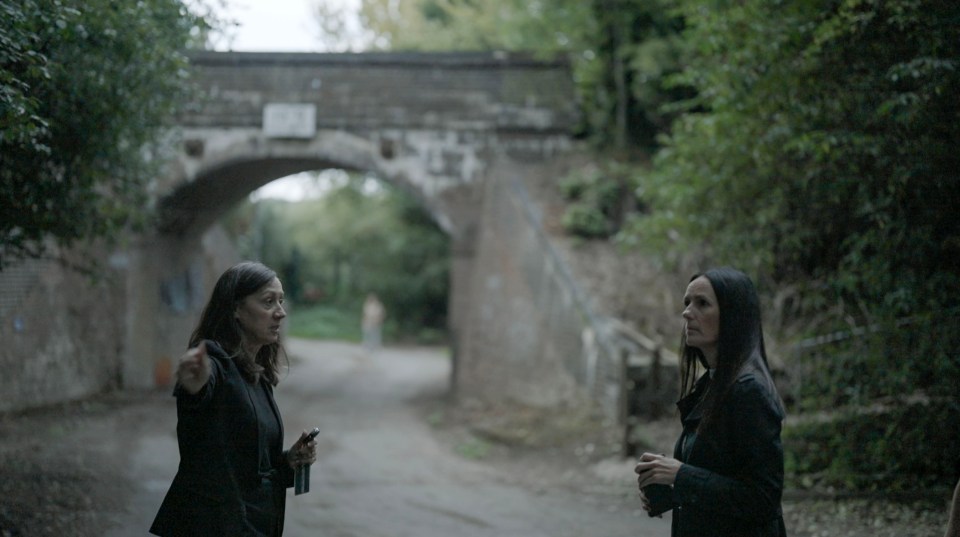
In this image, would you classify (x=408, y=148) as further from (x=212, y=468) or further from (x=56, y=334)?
(x=212, y=468)

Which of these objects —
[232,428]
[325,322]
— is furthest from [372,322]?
[232,428]

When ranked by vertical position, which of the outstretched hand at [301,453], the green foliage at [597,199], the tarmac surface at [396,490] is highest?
the green foliage at [597,199]

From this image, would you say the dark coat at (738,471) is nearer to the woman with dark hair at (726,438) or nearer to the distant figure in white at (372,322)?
the woman with dark hair at (726,438)

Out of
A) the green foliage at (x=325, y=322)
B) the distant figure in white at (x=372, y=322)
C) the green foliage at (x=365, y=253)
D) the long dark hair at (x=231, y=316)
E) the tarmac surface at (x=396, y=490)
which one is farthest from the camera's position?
the green foliage at (x=325, y=322)

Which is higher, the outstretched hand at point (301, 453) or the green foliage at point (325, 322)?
the outstretched hand at point (301, 453)

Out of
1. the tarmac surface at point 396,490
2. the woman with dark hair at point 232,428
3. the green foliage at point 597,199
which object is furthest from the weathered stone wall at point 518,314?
the woman with dark hair at point 232,428

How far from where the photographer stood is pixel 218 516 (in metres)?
2.84

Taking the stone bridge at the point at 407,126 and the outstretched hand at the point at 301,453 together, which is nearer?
the outstretched hand at the point at 301,453

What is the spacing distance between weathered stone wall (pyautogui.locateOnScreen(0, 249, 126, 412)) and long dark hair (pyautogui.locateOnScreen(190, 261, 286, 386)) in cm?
566

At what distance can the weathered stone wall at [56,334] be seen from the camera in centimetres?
1021

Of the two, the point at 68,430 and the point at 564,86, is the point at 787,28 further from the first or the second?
the point at 68,430

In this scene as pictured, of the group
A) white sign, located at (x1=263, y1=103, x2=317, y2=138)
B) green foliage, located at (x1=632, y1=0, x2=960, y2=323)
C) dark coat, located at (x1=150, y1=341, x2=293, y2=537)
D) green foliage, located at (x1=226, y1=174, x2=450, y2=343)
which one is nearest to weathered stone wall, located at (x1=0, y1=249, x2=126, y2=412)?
white sign, located at (x1=263, y1=103, x2=317, y2=138)

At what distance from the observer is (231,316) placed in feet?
10.2

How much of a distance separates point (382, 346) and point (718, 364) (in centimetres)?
2846
